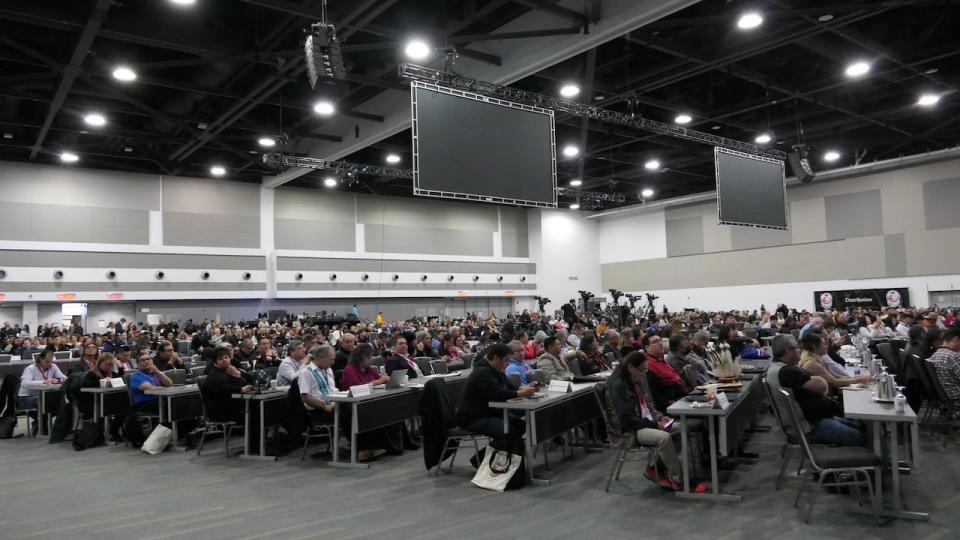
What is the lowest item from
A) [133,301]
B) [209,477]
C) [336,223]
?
[209,477]

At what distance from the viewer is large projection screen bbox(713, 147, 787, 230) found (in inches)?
447

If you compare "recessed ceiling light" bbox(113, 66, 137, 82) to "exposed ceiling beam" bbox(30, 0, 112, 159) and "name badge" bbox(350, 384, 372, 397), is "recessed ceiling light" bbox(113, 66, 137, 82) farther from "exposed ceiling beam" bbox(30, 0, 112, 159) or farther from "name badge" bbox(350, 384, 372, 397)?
"name badge" bbox(350, 384, 372, 397)

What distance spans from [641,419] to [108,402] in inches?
248

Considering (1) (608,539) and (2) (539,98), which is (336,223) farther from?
(1) (608,539)

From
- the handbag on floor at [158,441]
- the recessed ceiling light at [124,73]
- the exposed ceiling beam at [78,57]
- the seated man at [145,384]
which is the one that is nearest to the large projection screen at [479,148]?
the seated man at [145,384]

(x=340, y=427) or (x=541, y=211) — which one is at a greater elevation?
(x=541, y=211)

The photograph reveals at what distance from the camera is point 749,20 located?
9.40 meters

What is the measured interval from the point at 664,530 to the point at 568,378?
9.01ft

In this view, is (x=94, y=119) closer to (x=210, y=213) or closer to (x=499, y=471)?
(x=210, y=213)

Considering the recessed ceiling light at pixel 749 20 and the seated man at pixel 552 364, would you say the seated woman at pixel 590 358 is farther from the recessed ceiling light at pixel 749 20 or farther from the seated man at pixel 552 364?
the recessed ceiling light at pixel 749 20

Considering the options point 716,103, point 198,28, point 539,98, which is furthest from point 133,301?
point 716,103

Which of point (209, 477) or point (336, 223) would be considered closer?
point (209, 477)

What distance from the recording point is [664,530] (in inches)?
155

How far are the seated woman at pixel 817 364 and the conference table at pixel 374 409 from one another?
308 cm
